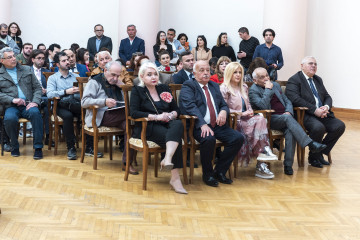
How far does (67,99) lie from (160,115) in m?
1.66

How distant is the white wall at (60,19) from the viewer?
1123 centimetres

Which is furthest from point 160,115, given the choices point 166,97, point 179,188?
point 179,188

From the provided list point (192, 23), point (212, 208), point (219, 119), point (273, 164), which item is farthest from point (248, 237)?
point (192, 23)

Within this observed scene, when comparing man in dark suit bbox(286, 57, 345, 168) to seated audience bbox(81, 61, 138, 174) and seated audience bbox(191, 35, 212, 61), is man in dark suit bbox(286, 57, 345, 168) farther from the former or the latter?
seated audience bbox(191, 35, 212, 61)

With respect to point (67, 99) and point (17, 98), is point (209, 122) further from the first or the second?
point (17, 98)

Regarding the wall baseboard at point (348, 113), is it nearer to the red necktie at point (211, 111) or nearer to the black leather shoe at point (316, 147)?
the black leather shoe at point (316, 147)

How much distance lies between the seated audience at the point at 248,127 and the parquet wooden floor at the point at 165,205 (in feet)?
0.65

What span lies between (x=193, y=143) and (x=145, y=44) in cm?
591

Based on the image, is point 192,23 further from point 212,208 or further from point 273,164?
point 212,208

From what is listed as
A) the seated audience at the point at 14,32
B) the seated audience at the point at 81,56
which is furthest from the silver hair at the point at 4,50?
the seated audience at the point at 14,32

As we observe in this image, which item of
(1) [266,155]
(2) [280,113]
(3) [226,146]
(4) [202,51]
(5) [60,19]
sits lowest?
(1) [266,155]

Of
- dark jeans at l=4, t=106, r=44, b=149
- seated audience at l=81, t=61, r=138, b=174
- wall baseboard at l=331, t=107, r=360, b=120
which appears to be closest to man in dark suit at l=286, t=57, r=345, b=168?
seated audience at l=81, t=61, r=138, b=174

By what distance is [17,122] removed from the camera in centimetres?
603

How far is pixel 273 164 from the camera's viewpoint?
6.15m
